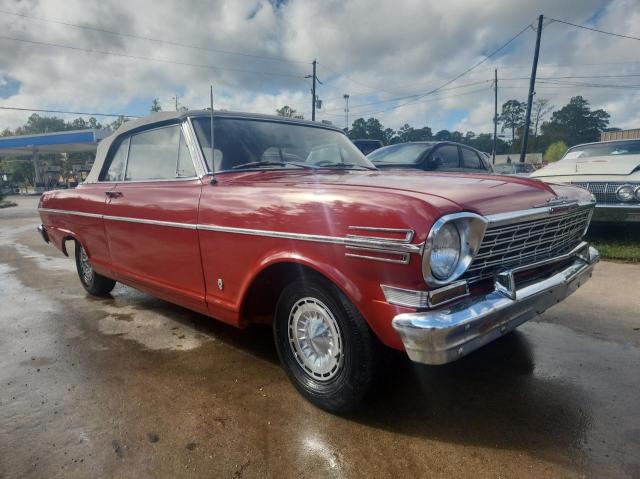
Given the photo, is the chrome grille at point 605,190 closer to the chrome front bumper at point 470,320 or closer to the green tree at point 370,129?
the chrome front bumper at point 470,320

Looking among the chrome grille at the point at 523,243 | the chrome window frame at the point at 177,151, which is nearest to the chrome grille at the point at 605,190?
the chrome grille at the point at 523,243

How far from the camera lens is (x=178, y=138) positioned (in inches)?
123

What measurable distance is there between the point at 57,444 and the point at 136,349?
44.8 inches

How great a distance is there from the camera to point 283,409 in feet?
7.72

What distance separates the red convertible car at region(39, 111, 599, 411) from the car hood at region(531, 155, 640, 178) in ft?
12.5

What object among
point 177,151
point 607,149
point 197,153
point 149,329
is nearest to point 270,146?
point 197,153

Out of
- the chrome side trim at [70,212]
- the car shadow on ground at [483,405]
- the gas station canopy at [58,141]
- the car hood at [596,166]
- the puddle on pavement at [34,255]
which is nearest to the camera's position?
the car shadow on ground at [483,405]

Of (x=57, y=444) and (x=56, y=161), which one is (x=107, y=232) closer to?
(x=57, y=444)

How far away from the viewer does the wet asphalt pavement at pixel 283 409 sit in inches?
75.5

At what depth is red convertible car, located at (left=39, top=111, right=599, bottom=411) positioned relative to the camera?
1833 mm

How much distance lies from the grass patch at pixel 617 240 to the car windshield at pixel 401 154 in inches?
113

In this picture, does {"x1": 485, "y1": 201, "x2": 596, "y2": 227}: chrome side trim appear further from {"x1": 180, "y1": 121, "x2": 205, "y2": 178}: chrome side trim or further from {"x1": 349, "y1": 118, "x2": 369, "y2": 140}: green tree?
{"x1": 349, "y1": 118, "x2": 369, "y2": 140}: green tree

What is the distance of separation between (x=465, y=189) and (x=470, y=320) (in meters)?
0.70

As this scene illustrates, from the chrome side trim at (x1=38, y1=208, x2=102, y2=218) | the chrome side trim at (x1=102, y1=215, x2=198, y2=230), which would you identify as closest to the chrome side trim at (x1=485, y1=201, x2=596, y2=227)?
Answer: the chrome side trim at (x1=102, y1=215, x2=198, y2=230)
